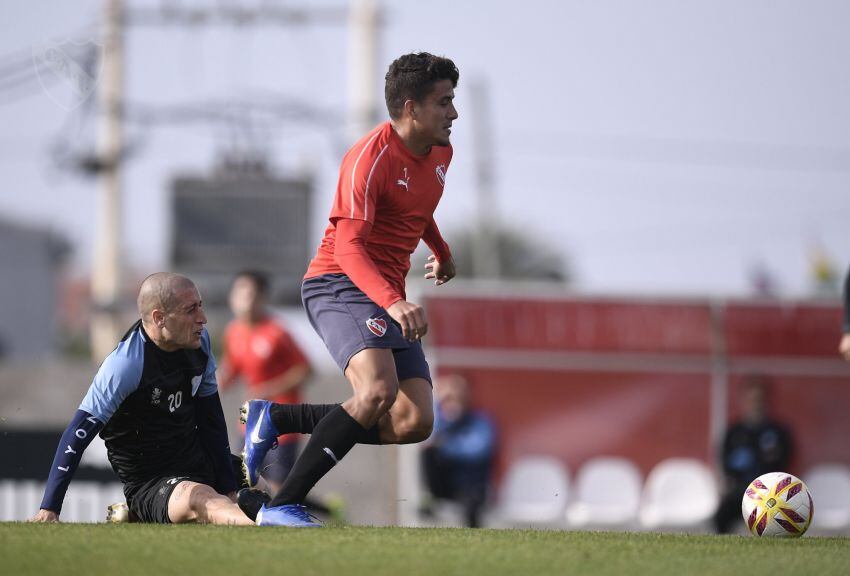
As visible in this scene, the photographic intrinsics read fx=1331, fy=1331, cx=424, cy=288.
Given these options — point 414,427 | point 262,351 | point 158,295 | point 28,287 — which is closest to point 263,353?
point 262,351

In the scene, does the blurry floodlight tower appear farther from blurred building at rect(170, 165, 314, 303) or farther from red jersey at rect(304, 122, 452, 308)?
red jersey at rect(304, 122, 452, 308)

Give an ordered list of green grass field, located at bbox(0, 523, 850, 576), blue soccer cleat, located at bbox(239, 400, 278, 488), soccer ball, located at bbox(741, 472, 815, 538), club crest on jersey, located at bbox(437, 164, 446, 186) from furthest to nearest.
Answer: soccer ball, located at bbox(741, 472, 815, 538)
blue soccer cleat, located at bbox(239, 400, 278, 488)
club crest on jersey, located at bbox(437, 164, 446, 186)
green grass field, located at bbox(0, 523, 850, 576)

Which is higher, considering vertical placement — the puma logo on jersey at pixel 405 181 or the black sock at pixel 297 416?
the puma logo on jersey at pixel 405 181

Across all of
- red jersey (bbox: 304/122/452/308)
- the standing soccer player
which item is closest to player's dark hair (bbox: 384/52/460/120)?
the standing soccer player

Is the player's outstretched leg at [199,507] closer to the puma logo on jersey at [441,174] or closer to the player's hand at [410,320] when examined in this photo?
the player's hand at [410,320]

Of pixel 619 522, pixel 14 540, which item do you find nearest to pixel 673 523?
pixel 619 522

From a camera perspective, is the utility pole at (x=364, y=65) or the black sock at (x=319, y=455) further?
the utility pole at (x=364, y=65)

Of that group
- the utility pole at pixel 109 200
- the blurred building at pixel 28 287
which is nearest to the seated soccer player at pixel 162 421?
the utility pole at pixel 109 200

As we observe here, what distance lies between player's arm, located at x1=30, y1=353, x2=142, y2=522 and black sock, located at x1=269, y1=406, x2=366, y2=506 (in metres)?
0.95

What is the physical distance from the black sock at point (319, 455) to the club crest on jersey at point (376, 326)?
0.43 meters

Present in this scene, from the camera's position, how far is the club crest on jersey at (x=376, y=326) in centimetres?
657

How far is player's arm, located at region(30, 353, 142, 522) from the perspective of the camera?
21.4 ft

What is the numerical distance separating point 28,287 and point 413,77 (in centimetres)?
5325

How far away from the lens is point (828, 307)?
16.6m
